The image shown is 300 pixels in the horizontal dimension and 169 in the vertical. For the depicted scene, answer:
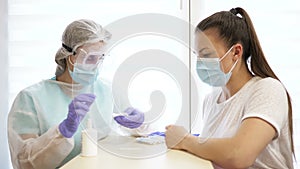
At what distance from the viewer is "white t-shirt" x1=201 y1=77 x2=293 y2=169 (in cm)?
115

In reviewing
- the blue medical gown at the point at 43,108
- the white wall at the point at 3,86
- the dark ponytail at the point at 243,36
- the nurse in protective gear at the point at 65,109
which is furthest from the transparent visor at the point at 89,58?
the white wall at the point at 3,86

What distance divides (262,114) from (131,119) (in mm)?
470

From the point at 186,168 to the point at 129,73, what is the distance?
0.36m

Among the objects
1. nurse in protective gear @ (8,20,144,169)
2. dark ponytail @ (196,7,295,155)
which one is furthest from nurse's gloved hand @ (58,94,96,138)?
dark ponytail @ (196,7,295,155)

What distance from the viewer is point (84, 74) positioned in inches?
53.3

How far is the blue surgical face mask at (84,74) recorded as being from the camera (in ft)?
4.35

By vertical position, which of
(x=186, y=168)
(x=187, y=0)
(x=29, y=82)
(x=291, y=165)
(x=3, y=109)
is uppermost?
(x=187, y=0)

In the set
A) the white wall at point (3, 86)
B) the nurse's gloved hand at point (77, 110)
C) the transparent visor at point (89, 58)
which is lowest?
the white wall at point (3, 86)

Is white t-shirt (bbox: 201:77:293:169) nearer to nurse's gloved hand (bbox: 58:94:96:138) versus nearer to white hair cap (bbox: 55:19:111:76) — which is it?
nurse's gloved hand (bbox: 58:94:96:138)

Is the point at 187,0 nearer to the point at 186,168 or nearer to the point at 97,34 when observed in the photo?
the point at 97,34

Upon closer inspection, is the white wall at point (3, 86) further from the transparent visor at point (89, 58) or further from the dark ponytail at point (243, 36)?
the dark ponytail at point (243, 36)

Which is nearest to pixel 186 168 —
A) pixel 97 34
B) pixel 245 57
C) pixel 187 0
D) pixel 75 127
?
pixel 75 127

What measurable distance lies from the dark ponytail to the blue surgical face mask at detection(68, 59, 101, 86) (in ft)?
1.53

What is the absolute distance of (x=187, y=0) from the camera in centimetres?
224
